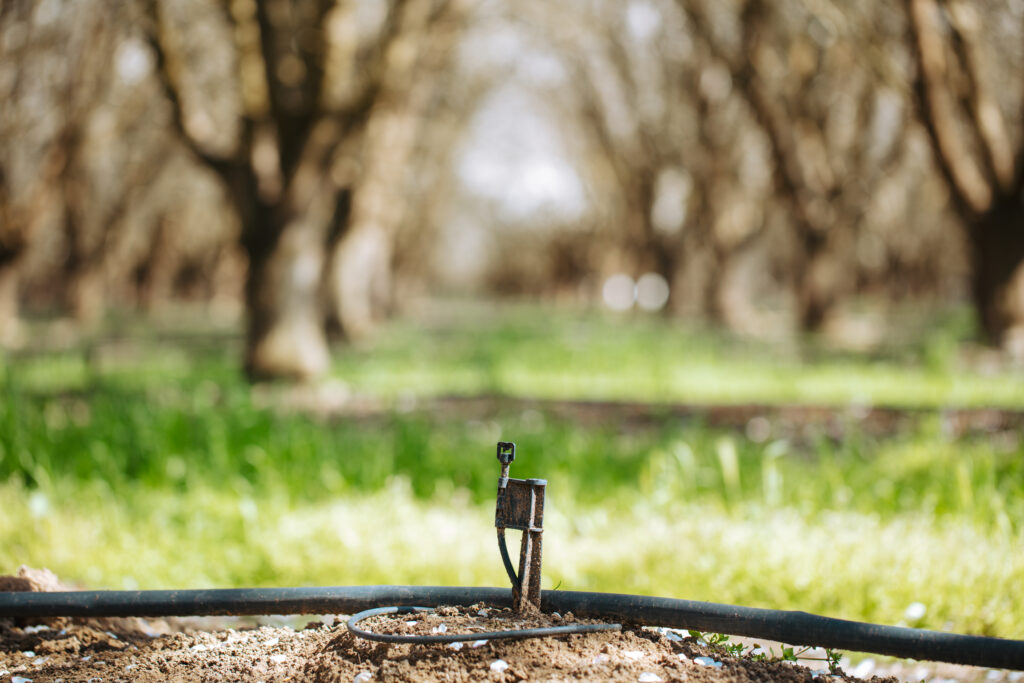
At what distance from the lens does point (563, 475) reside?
13.5ft

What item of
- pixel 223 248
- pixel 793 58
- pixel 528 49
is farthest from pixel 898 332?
pixel 223 248

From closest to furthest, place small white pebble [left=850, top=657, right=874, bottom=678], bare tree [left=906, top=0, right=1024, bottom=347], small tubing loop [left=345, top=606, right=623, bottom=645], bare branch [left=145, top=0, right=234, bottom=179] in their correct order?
small tubing loop [left=345, top=606, right=623, bottom=645], small white pebble [left=850, top=657, right=874, bottom=678], bare branch [left=145, top=0, right=234, bottom=179], bare tree [left=906, top=0, right=1024, bottom=347]

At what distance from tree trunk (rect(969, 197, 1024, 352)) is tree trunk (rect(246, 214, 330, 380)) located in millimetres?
7547

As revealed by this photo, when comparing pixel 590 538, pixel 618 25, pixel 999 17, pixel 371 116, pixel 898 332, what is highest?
pixel 618 25

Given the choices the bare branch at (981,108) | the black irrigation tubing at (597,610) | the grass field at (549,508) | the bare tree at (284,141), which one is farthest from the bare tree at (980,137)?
the black irrigation tubing at (597,610)

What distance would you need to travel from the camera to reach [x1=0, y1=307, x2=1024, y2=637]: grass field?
2.87m

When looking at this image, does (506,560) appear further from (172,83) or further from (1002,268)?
(1002,268)

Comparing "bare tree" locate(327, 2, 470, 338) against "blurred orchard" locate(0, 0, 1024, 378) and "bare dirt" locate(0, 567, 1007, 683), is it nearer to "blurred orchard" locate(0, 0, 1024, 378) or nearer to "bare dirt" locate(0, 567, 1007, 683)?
"blurred orchard" locate(0, 0, 1024, 378)

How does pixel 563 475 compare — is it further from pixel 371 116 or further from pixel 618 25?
pixel 618 25

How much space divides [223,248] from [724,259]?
67.9ft

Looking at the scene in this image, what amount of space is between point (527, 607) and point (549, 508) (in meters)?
1.83

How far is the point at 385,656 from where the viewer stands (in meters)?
1.74

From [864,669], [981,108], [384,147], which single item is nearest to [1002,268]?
[981,108]

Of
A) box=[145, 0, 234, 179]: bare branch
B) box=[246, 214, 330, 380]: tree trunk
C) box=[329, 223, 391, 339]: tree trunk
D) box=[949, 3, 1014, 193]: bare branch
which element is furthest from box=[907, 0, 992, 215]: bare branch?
box=[329, 223, 391, 339]: tree trunk
